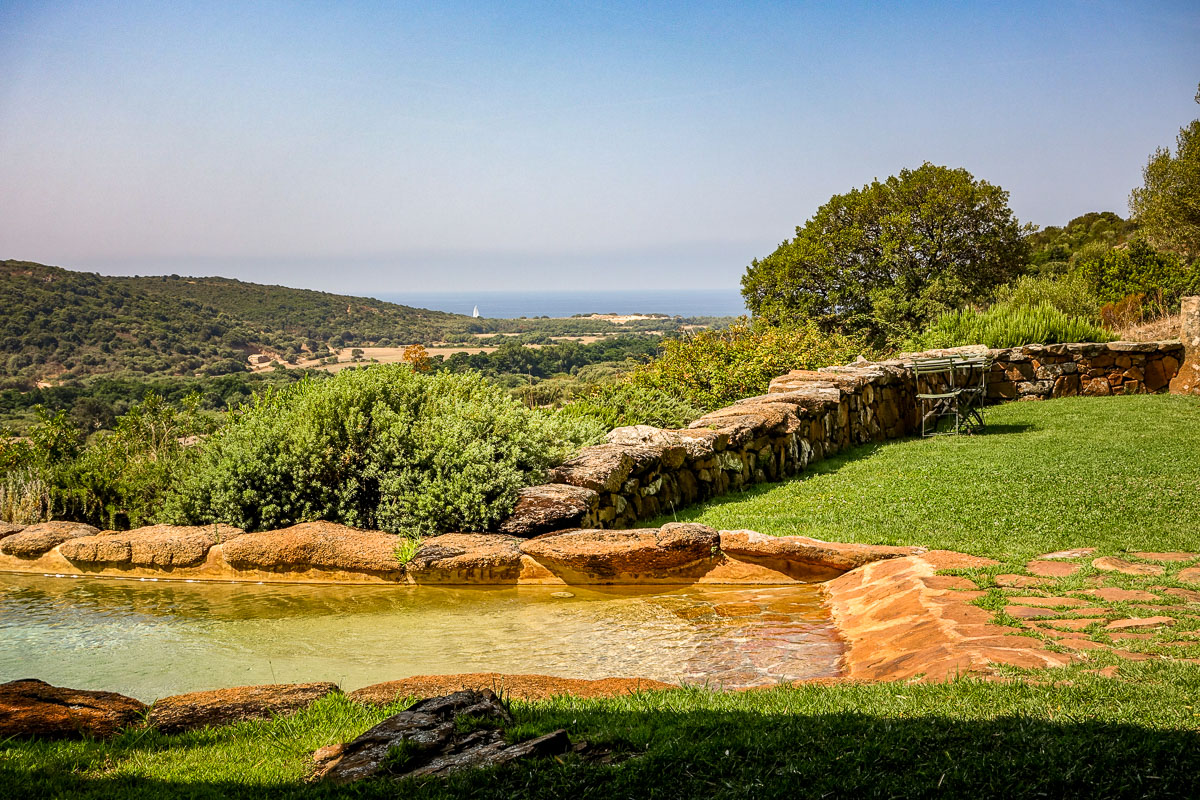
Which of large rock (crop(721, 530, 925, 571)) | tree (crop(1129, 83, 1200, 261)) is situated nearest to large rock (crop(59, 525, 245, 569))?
large rock (crop(721, 530, 925, 571))

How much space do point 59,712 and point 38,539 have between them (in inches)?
181

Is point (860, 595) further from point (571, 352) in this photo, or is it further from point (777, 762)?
point (571, 352)

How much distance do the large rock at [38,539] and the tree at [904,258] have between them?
2012 centimetres

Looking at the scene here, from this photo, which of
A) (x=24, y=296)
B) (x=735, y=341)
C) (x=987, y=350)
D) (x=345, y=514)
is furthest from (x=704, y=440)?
(x=24, y=296)

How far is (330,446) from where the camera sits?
294 inches

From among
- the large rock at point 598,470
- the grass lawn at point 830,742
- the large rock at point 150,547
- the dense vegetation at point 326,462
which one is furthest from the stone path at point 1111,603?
the large rock at point 150,547

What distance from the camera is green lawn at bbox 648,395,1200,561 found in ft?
20.4

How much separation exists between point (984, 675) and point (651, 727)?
1663mm

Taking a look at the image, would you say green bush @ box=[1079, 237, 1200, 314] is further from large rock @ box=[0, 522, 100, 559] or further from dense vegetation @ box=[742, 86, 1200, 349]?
large rock @ box=[0, 522, 100, 559]

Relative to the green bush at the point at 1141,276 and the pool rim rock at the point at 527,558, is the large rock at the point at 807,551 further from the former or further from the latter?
the green bush at the point at 1141,276

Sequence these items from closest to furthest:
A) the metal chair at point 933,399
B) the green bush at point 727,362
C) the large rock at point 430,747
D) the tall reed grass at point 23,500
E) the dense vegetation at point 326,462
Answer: the large rock at point 430,747, the dense vegetation at point 326,462, the tall reed grass at point 23,500, the metal chair at point 933,399, the green bush at point 727,362

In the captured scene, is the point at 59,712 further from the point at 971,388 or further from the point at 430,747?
the point at 971,388

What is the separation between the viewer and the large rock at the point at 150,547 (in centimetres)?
673

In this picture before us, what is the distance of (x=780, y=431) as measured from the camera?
384 inches
